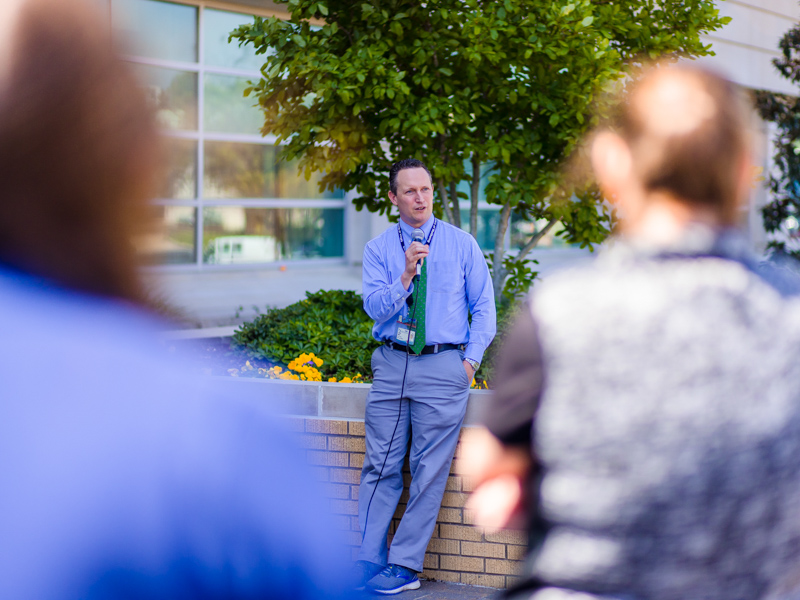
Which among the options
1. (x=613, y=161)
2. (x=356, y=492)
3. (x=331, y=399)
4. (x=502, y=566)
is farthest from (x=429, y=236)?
(x=613, y=161)

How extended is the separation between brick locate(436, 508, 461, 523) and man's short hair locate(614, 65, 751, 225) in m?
2.88

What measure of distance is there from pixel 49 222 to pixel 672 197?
4.12 feet

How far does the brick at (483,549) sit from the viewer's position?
13.7 feet

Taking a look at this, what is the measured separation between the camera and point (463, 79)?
6094 mm

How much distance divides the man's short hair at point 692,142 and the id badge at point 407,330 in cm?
247

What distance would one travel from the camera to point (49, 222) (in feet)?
2.46

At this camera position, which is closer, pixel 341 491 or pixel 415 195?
pixel 415 195

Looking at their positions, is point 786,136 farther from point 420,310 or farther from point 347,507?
point 347,507

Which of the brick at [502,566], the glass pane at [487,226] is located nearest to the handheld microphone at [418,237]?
the brick at [502,566]

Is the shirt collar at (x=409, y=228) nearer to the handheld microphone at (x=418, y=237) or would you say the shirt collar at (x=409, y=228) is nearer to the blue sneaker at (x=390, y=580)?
the handheld microphone at (x=418, y=237)

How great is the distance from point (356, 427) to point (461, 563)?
0.91 m

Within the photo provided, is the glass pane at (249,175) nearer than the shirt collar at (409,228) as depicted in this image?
No

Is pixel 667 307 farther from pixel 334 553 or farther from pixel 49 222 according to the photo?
pixel 49 222

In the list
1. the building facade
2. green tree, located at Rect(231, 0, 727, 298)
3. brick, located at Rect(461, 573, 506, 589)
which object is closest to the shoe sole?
brick, located at Rect(461, 573, 506, 589)
